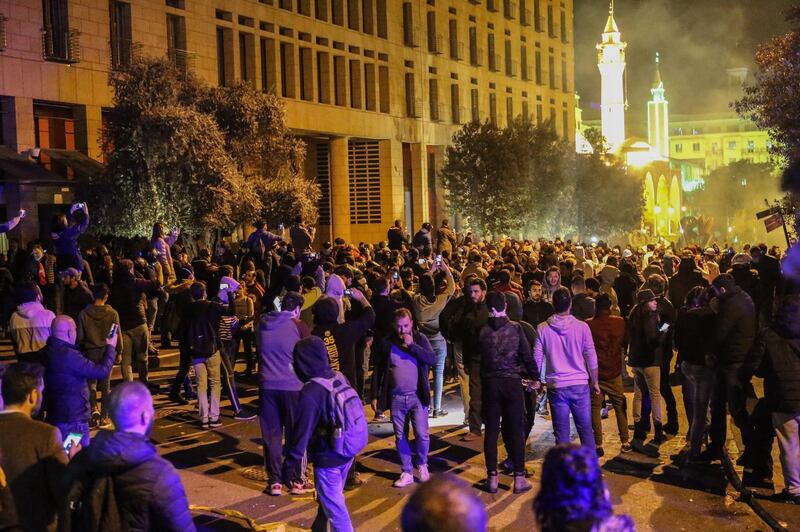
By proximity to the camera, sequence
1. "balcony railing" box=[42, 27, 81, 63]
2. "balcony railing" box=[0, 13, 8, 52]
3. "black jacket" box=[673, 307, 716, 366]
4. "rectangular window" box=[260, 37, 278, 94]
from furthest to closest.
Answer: "rectangular window" box=[260, 37, 278, 94], "balcony railing" box=[42, 27, 81, 63], "balcony railing" box=[0, 13, 8, 52], "black jacket" box=[673, 307, 716, 366]

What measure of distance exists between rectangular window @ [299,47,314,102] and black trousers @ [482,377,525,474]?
31026 mm

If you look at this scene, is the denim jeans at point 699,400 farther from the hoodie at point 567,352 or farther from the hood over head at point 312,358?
the hood over head at point 312,358

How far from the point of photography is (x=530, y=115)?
2333 inches

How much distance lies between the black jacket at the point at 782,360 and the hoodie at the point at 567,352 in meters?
1.53

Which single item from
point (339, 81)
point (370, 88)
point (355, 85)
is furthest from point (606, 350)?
point (370, 88)

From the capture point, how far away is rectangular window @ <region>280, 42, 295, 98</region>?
37.9 metres

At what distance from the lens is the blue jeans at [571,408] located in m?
9.36

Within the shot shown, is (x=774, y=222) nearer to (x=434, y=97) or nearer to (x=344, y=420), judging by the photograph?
(x=344, y=420)

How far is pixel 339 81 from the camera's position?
41.1m

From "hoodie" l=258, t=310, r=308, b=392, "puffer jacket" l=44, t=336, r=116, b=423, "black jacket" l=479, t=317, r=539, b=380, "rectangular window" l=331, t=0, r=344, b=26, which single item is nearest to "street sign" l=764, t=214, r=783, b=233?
"black jacket" l=479, t=317, r=539, b=380

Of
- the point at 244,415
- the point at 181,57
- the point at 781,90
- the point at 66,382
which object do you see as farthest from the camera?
the point at 181,57

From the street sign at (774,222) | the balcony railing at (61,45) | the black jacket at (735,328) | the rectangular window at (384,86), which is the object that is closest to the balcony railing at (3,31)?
the balcony railing at (61,45)

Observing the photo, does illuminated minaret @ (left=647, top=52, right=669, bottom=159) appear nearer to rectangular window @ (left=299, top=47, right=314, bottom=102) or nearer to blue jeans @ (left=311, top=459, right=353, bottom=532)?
rectangular window @ (left=299, top=47, right=314, bottom=102)

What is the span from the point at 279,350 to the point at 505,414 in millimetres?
2119
